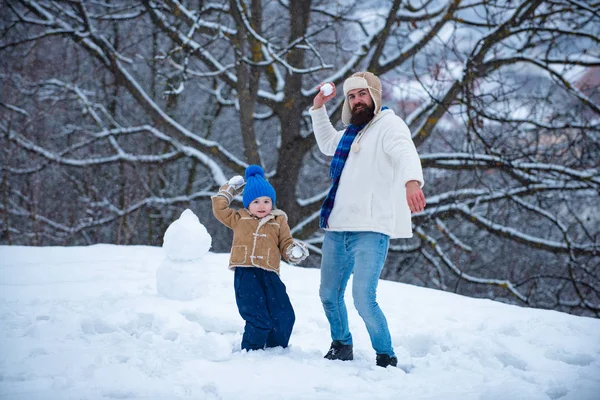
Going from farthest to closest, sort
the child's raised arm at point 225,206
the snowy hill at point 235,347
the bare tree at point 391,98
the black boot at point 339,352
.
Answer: the bare tree at point 391,98 → the child's raised arm at point 225,206 → the black boot at point 339,352 → the snowy hill at point 235,347

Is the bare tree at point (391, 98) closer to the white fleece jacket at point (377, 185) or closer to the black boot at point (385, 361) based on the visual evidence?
the white fleece jacket at point (377, 185)

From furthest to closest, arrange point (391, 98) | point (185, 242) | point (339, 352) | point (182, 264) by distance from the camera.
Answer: point (391, 98), point (182, 264), point (185, 242), point (339, 352)

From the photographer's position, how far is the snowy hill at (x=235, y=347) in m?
2.35

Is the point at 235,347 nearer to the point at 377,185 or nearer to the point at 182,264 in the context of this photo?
the point at 182,264

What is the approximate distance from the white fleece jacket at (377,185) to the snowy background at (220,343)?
2.54 feet

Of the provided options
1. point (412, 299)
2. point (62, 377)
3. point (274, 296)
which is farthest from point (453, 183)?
point (62, 377)

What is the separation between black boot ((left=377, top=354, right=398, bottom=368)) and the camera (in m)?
2.85

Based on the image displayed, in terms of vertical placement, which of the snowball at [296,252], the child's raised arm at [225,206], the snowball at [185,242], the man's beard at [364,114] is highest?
the man's beard at [364,114]

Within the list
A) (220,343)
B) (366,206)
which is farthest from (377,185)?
(220,343)

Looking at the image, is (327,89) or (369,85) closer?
(369,85)

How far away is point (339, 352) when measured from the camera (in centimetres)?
301

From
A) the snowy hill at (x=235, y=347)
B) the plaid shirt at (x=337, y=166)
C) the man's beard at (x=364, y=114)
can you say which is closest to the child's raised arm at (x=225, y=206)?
the plaid shirt at (x=337, y=166)

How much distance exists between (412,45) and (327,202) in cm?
550

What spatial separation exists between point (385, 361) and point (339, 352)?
0.29 m
